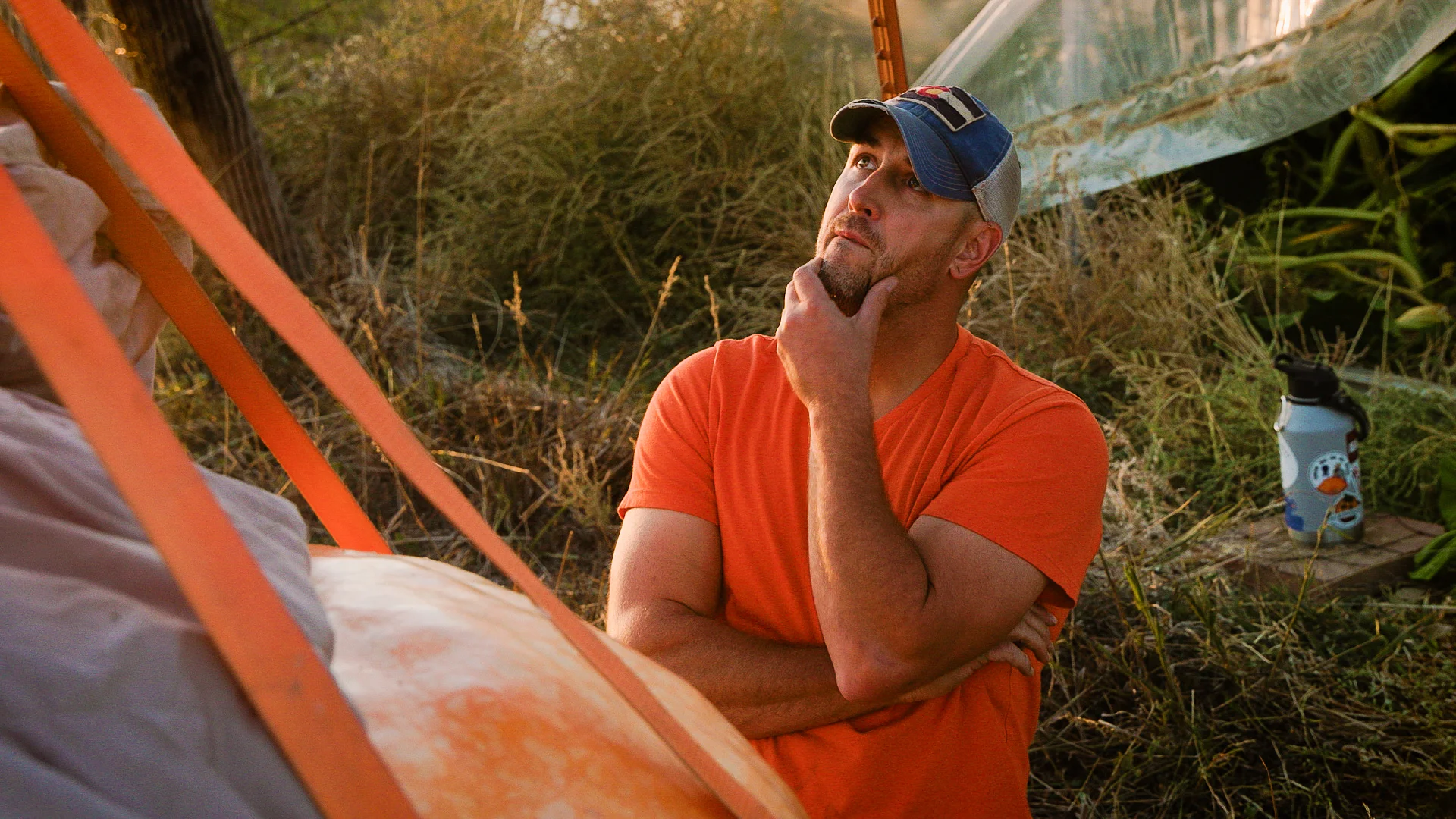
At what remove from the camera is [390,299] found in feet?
16.4

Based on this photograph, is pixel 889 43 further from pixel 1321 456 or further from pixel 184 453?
pixel 184 453

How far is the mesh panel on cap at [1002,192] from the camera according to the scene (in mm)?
1989

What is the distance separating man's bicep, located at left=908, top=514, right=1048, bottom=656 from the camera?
1604mm

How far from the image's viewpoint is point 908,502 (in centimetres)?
182

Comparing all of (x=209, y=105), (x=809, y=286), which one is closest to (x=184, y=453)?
(x=809, y=286)

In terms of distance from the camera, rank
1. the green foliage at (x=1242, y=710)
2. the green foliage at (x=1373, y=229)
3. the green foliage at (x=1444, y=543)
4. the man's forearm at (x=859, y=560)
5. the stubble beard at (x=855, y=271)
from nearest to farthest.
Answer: the man's forearm at (x=859, y=560) → the stubble beard at (x=855, y=271) → the green foliage at (x=1242, y=710) → the green foliage at (x=1444, y=543) → the green foliage at (x=1373, y=229)

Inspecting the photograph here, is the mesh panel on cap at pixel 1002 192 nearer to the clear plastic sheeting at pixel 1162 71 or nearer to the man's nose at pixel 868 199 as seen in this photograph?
the man's nose at pixel 868 199

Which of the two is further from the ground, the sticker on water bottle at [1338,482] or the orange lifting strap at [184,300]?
the orange lifting strap at [184,300]

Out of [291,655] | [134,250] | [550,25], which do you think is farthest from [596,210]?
[291,655]

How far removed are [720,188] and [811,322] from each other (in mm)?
3799

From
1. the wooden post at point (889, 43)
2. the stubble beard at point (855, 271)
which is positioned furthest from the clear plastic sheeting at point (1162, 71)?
the stubble beard at point (855, 271)

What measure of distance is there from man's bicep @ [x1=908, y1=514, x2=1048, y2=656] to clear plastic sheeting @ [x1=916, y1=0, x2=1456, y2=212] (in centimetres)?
284

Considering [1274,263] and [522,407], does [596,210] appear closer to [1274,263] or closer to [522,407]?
[522,407]

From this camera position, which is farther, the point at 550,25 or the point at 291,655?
the point at 550,25
